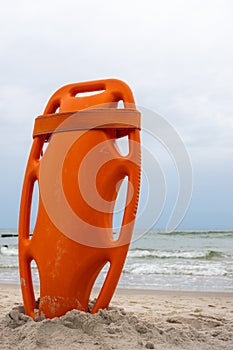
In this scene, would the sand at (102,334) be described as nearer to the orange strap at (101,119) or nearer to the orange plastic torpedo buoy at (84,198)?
the orange plastic torpedo buoy at (84,198)

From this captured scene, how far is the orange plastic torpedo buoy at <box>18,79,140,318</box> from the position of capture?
3.28 metres

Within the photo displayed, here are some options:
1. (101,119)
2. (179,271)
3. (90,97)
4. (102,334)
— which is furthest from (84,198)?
(179,271)

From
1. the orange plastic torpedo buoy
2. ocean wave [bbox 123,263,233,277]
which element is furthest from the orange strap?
ocean wave [bbox 123,263,233,277]

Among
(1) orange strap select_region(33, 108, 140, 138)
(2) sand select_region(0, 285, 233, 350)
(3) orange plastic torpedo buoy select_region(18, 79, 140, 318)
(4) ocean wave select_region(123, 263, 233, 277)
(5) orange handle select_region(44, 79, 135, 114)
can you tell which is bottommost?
(4) ocean wave select_region(123, 263, 233, 277)

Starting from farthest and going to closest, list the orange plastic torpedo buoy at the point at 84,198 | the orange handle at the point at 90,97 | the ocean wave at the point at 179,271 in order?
the ocean wave at the point at 179,271, the orange handle at the point at 90,97, the orange plastic torpedo buoy at the point at 84,198

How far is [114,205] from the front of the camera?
3.41 metres

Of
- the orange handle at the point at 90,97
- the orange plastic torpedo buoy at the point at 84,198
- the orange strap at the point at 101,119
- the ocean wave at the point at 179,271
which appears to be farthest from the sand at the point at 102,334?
the ocean wave at the point at 179,271

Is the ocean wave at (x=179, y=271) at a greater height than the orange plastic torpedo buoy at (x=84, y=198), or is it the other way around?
the orange plastic torpedo buoy at (x=84, y=198)

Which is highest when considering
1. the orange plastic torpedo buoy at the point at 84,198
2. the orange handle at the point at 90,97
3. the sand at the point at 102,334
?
the orange handle at the point at 90,97

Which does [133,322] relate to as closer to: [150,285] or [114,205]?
[114,205]

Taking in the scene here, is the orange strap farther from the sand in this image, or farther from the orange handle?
the sand

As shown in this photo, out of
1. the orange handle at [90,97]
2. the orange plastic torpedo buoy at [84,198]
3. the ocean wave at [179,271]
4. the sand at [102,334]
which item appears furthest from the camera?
the ocean wave at [179,271]

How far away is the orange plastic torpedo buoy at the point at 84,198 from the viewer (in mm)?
3283

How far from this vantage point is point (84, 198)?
3.31 metres
